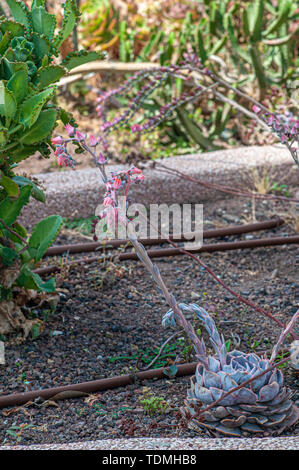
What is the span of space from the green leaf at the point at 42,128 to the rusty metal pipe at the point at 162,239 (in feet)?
2.75

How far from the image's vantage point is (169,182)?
3410 millimetres

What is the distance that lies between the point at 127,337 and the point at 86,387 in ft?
1.17

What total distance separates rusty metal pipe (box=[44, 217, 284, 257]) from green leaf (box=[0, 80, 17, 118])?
0.98m

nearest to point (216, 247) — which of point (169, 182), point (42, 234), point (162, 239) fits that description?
point (162, 239)

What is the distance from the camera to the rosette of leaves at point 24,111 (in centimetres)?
182

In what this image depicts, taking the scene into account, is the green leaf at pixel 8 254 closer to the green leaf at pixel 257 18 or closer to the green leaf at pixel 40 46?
the green leaf at pixel 40 46

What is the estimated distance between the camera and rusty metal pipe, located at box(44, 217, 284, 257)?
283 cm

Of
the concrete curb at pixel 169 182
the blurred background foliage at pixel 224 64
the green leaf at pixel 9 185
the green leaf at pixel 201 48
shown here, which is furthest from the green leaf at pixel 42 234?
the green leaf at pixel 201 48

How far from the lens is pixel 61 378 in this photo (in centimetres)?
197

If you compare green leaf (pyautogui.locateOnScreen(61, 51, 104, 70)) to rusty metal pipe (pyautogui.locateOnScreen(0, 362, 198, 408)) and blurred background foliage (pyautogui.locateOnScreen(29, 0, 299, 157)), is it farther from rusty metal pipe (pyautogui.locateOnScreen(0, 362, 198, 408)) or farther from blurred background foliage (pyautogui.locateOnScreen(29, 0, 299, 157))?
blurred background foliage (pyautogui.locateOnScreen(29, 0, 299, 157))

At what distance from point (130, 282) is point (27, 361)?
26.8 inches

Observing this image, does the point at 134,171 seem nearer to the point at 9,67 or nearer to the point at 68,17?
the point at 9,67
